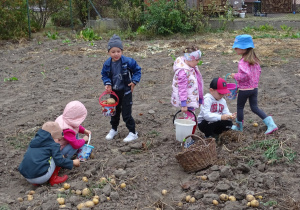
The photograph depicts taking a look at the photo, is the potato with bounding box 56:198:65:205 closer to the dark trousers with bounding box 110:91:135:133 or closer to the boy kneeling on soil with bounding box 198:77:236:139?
the dark trousers with bounding box 110:91:135:133

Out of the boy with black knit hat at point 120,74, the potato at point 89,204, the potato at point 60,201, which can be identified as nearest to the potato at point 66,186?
the potato at point 60,201

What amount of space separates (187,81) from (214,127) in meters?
0.78

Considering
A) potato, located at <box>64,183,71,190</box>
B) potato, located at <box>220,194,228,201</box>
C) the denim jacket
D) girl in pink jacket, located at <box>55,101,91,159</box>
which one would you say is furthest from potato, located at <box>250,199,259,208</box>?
the denim jacket

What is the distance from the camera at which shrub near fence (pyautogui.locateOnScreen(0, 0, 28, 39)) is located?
1538cm

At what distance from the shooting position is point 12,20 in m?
15.7

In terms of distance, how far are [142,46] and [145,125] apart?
7151mm

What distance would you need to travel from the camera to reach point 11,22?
51.7ft

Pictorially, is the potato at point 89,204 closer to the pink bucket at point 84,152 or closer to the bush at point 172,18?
the pink bucket at point 84,152

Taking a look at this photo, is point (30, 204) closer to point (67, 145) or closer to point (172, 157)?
point (67, 145)

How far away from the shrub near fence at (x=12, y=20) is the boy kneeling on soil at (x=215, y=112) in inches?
483

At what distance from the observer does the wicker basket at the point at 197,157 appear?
438 cm

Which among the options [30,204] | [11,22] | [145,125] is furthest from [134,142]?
[11,22]

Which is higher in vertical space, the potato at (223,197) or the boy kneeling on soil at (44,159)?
the boy kneeling on soil at (44,159)

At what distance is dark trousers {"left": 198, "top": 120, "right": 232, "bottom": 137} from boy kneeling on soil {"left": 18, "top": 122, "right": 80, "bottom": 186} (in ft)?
6.35
